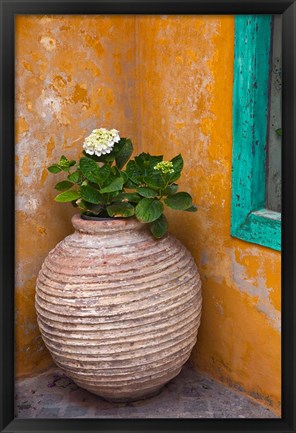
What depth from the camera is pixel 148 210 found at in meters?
2.52

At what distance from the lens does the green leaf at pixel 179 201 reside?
8.45 ft

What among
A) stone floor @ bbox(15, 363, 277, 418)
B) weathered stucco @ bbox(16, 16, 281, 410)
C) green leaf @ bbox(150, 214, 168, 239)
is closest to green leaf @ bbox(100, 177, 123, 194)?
green leaf @ bbox(150, 214, 168, 239)

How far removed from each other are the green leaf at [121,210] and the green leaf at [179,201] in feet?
0.52

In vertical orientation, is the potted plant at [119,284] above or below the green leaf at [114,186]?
below

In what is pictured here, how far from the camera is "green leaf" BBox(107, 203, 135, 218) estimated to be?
254 centimetres

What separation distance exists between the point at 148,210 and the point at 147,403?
2.92 ft

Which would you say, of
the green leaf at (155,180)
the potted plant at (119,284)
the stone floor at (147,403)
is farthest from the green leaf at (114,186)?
the stone floor at (147,403)

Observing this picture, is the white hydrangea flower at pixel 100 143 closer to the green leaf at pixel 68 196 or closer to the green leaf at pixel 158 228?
the green leaf at pixel 68 196

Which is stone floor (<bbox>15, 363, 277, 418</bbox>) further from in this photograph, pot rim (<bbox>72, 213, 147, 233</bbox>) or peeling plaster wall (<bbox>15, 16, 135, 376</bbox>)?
pot rim (<bbox>72, 213, 147, 233</bbox>)

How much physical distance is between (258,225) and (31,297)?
1145 mm

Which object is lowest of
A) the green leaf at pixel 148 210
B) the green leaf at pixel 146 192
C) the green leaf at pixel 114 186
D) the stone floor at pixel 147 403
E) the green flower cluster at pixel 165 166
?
the stone floor at pixel 147 403

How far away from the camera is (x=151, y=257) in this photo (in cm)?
250
